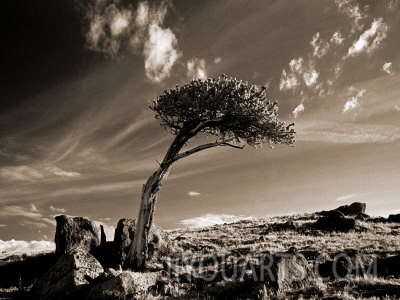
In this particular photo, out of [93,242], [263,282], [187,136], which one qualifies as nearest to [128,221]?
[93,242]

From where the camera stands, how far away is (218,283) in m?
14.7

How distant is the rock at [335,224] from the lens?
33.2m

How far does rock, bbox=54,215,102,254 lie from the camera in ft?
66.9

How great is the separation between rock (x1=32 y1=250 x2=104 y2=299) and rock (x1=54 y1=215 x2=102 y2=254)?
19.2ft

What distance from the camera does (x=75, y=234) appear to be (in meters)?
20.8

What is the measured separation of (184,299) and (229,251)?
1133 cm

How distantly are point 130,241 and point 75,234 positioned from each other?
3.30 metres

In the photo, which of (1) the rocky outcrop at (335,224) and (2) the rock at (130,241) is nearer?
→ (2) the rock at (130,241)

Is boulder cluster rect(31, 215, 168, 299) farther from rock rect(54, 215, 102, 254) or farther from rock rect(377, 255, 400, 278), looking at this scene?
rock rect(377, 255, 400, 278)

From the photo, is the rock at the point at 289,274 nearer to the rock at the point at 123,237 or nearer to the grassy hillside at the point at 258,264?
the grassy hillside at the point at 258,264

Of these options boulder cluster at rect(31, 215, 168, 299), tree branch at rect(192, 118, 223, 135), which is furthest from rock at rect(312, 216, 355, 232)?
boulder cluster at rect(31, 215, 168, 299)

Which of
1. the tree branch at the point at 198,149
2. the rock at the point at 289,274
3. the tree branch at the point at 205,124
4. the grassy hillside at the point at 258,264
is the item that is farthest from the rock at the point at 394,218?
the rock at the point at 289,274

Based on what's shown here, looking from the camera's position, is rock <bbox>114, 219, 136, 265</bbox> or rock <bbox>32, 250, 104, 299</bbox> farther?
rock <bbox>114, 219, 136, 265</bbox>

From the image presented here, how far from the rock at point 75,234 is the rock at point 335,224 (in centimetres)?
2263
